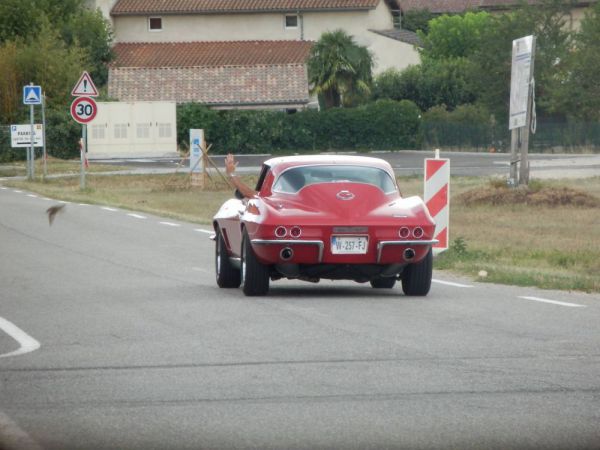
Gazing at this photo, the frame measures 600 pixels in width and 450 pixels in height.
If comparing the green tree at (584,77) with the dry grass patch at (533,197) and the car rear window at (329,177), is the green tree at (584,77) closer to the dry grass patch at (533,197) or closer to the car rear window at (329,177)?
the dry grass patch at (533,197)

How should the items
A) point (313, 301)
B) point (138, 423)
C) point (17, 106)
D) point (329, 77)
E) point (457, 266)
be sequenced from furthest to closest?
point (329, 77) < point (17, 106) < point (457, 266) < point (313, 301) < point (138, 423)

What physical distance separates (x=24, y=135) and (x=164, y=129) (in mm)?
23946

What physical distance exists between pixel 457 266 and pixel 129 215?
12.2 m

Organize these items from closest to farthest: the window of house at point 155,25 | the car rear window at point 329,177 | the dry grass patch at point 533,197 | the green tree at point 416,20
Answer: the car rear window at point 329,177
the dry grass patch at point 533,197
the window of house at point 155,25
the green tree at point 416,20

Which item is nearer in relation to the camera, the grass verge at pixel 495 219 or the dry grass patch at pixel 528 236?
the dry grass patch at pixel 528 236

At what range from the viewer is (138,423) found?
23.4ft

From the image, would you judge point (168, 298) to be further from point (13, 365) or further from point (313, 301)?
point (13, 365)

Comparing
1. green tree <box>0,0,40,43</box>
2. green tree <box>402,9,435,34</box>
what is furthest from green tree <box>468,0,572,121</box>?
green tree <box>402,9,435,34</box>

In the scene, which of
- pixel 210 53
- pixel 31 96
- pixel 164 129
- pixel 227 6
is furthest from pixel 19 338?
pixel 227 6

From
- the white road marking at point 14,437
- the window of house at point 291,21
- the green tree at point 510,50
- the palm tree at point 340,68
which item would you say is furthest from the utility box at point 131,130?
the white road marking at point 14,437

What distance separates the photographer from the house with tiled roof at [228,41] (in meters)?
80.9

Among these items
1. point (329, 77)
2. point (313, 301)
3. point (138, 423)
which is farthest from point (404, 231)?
point (329, 77)

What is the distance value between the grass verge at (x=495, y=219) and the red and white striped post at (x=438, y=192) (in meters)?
→ 0.43

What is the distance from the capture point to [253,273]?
13.6 m
